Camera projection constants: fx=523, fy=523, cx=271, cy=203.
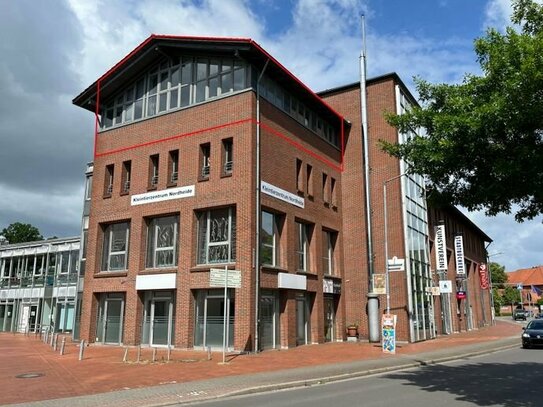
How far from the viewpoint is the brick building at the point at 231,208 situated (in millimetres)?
21953

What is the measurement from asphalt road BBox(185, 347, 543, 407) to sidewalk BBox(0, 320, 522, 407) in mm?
819

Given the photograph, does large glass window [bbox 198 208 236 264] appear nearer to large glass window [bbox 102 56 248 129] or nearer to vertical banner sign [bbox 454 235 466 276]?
large glass window [bbox 102 56 248 129]

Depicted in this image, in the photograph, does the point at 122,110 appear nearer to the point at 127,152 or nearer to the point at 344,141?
the point at 127,152

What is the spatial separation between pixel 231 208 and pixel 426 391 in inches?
497

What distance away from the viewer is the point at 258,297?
68.7ft

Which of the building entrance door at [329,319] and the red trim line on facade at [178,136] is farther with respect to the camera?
the building entrance door at [329,319]

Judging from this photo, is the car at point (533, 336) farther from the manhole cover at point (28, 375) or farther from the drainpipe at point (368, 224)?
the manhole cover at point (28, 375)

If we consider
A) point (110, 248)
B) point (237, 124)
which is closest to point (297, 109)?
point (237, 124)

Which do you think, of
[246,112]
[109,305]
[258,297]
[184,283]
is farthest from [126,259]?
[246,112]

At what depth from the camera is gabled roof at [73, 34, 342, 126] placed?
887 inches

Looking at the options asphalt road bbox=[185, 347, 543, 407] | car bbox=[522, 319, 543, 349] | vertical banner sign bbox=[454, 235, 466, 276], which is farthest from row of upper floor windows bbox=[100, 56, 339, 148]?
vertical banner sign bbox=[454, 235, 466, 276]

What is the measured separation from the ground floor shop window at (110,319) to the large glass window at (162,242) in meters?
2.64

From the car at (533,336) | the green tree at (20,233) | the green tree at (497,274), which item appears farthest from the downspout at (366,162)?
the green tree at (497,274)

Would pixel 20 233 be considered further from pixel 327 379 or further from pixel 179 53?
pixel 327 379
